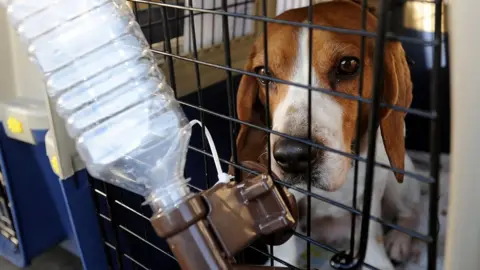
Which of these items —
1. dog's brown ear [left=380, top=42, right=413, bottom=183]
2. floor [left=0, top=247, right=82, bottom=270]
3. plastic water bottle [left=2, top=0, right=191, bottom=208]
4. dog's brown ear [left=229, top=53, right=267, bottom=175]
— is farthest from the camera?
floor [left=0, top=247, right=82, bottom=270]

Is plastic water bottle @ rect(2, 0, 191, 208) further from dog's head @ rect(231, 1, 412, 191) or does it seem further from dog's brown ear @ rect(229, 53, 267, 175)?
dog's brown ear @ rect(229, 53, 267, 175)

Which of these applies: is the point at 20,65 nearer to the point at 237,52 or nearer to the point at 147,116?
the point at 237,52

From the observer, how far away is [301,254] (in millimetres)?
1065

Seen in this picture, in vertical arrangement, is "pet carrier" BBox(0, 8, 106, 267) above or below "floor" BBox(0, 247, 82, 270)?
above

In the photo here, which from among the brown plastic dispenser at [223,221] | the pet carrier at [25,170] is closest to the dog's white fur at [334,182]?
the brown plastic dispenser at [223,221]

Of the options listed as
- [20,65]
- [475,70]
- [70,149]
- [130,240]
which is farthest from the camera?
[20,65]

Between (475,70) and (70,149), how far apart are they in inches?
26.0

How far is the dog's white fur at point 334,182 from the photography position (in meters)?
0.86

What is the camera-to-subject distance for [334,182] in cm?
88

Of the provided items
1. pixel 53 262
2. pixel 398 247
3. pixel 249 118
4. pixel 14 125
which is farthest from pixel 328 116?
pixel 53 262

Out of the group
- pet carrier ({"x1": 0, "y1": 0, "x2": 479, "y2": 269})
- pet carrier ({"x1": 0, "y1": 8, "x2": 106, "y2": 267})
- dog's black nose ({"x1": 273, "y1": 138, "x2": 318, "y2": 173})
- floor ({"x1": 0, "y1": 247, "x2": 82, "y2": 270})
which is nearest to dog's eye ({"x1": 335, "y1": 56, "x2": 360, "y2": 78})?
pet carrier ({"x1": 0, "y1": 0, "x2": 479, "y2": 269})

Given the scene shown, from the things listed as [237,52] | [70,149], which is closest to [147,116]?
[70,149]

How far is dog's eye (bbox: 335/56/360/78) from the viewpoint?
978mm

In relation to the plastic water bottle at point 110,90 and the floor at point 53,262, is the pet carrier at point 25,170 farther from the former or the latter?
the plastic water bottle at point 110,90
